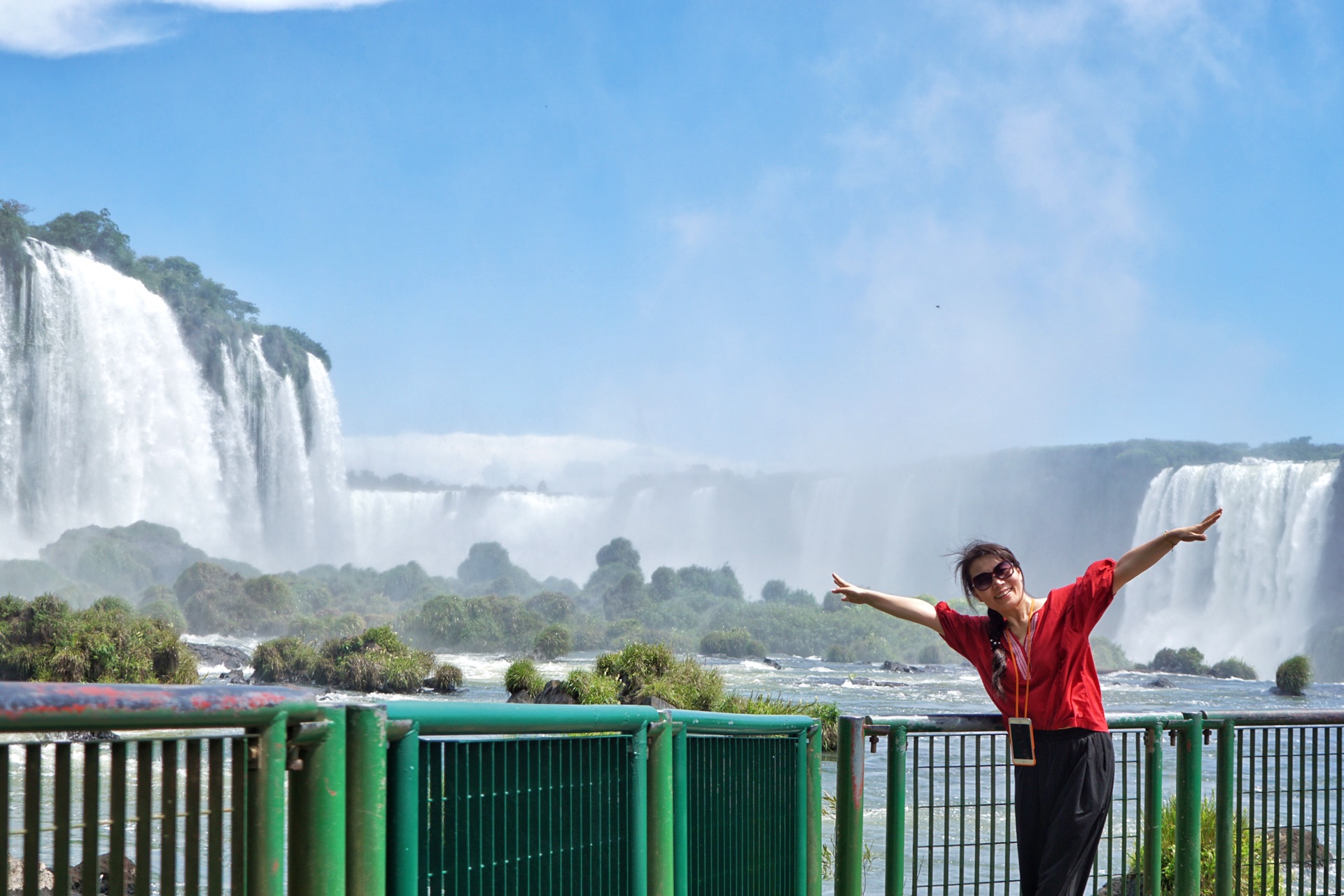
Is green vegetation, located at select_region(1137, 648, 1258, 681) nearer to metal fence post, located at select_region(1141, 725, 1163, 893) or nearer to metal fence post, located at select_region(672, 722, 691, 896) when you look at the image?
metal fence post, located at select_region(1141, 725, 1163, 893)

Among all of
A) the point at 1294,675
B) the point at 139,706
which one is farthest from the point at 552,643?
the point at 139,706

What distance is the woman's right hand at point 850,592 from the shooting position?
4668 mm

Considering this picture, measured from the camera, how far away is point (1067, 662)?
163 inches

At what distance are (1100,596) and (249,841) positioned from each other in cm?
308

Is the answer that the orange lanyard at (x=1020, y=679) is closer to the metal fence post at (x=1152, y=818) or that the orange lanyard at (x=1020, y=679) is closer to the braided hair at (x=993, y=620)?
the braided hair at (x=993, y=620)

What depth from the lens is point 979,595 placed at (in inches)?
168

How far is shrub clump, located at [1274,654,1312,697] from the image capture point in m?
64.3

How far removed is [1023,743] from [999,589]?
52 centimetres

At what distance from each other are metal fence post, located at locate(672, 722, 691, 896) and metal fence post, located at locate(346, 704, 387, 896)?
130cm

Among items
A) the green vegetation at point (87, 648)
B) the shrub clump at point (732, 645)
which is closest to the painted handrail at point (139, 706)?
the green vegetation at point (87, 648)

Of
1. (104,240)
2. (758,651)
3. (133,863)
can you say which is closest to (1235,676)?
(758,651)

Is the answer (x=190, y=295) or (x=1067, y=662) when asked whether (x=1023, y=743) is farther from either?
(x=190, y=295)

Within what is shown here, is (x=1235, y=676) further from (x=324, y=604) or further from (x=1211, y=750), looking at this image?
(x=1211, y=750)

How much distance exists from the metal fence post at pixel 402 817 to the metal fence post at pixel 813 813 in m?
2.59
